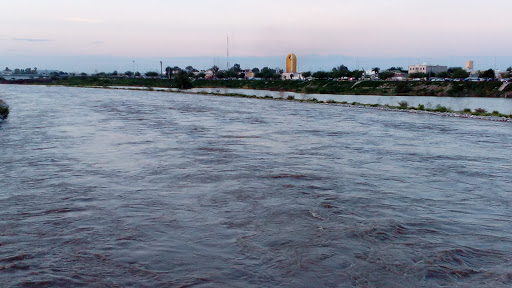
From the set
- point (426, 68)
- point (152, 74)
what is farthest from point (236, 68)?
point (426, 68)

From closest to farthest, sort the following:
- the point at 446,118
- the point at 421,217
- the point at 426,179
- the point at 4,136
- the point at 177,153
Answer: the point at 421,217 → the point at 426,179 → the point at 177,153 → the point at 4,136 → the point at 446,118

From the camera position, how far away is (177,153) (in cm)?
1332

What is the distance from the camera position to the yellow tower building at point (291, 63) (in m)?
138

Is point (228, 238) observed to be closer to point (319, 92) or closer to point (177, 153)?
point (177, 153)

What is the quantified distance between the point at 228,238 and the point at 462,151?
10870 mm

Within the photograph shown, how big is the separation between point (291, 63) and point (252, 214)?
5290 inches

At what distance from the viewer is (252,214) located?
736 cm

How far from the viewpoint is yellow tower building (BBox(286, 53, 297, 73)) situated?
138 meters

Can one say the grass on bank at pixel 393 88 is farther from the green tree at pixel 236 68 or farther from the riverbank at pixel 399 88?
the green tree at pixel 236 68

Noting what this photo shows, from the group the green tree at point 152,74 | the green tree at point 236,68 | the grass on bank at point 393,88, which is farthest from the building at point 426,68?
the green tree at point 152,74

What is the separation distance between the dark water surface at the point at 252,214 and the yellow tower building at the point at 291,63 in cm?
12508

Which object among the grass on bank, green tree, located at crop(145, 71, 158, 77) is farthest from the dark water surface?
green tree, located at crop(145, 71, 158, 77)

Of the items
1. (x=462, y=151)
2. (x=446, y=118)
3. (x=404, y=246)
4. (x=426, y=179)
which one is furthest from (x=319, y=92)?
(x=404, y=246)

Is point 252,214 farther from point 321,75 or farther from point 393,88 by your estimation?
point 321,75
